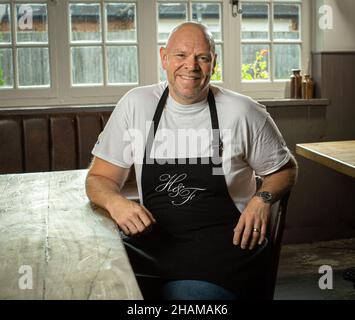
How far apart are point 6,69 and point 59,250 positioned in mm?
2812

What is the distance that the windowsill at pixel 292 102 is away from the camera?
13.3 ft

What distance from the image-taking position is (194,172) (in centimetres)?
199

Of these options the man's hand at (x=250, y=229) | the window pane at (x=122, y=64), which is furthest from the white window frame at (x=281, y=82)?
the man's hand at (x=250, y=229)

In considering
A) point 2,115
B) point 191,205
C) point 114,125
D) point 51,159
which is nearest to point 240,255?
point 191,205

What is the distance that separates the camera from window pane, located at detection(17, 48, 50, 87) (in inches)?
152

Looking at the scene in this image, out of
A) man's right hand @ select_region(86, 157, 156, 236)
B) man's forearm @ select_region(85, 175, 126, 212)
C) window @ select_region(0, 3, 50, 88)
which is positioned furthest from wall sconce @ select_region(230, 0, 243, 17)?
man's forearm @ select_region(85, 175, 126, 212)

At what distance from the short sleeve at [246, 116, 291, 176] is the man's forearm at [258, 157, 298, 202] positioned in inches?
1.0

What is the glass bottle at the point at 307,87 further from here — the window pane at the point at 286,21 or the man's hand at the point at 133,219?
the man's hand at the point at 133,219

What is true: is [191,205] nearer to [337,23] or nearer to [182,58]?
[182,58]

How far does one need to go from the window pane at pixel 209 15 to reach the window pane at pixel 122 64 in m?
0.54

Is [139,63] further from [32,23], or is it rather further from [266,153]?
[266,153]
